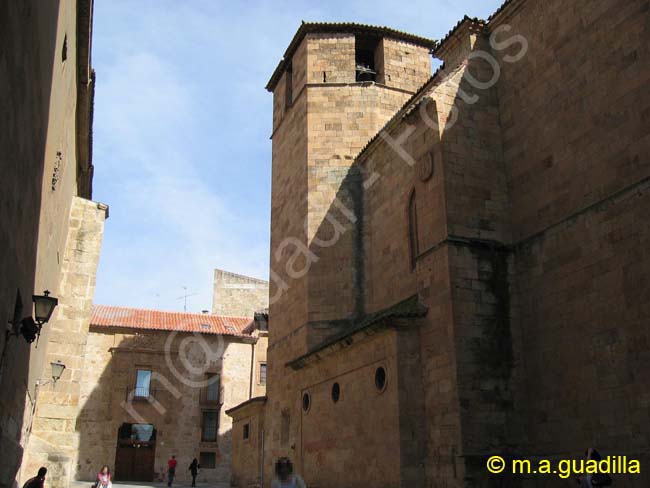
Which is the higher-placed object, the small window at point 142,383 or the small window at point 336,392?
the small window at point 142,383

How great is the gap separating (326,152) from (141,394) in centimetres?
1418

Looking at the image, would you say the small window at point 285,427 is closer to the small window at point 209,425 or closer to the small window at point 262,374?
the small window at point 209,425

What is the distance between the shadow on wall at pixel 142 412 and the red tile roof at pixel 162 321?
44cm

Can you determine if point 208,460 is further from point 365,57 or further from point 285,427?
point 365,57

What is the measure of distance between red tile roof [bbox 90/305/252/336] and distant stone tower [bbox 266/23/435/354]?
10.6 m

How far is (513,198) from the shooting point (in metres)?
10.3

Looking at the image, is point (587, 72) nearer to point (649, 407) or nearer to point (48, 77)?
point (649, 407)

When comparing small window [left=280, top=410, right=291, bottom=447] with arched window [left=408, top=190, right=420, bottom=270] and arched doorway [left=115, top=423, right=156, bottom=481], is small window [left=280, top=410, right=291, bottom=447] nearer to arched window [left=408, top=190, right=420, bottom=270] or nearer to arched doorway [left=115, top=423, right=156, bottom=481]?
arched window [left=408, top=190, right=420, bottom=270]

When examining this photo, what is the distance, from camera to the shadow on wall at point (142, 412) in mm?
23703

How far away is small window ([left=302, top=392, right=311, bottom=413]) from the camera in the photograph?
12.9 m

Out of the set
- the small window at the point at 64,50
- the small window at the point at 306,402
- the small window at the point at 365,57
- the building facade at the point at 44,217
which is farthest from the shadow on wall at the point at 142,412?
the small window at the point at 64,50

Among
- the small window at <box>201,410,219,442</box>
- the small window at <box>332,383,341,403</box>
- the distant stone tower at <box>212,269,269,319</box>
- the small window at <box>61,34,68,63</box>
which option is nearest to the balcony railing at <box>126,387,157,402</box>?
the small window at <box>201,410,219,442</box>

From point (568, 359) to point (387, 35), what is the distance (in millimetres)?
10752

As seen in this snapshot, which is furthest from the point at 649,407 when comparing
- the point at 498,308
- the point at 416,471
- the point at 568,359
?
the point at 416,471
